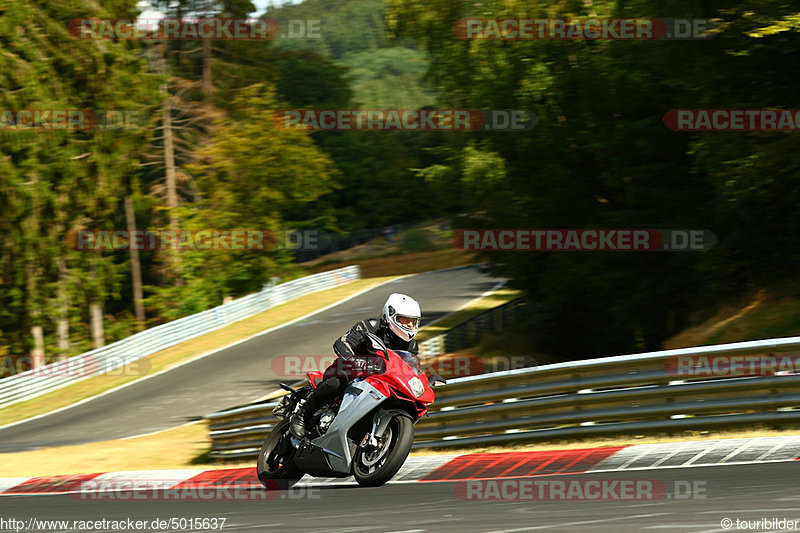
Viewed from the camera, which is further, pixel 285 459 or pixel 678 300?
pixel 678 300

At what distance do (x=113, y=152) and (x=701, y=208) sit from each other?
95.5ft

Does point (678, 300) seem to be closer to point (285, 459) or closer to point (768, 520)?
point (285, 459)

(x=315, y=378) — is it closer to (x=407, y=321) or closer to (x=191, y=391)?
(x=407, y=321)

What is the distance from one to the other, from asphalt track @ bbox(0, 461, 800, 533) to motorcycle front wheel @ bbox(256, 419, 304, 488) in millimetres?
211

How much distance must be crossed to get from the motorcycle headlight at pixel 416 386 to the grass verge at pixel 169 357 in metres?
20.9

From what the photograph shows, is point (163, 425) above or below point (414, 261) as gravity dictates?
above

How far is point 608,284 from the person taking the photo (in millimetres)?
20812

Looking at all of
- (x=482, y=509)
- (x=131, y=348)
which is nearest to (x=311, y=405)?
(x=482, y=509)

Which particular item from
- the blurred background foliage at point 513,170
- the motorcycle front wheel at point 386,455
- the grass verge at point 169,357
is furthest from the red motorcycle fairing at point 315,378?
the grass verge at point 169,357

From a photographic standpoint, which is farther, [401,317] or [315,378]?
[315,378]

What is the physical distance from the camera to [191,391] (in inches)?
973

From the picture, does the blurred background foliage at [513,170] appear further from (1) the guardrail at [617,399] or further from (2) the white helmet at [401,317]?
(2) the white helmet at [401,317]

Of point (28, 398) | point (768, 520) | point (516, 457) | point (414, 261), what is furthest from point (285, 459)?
point (414, 261)

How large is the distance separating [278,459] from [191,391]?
650 inches
